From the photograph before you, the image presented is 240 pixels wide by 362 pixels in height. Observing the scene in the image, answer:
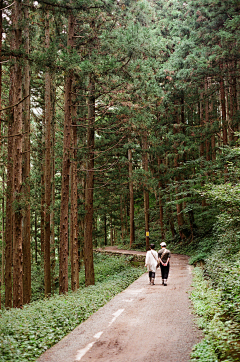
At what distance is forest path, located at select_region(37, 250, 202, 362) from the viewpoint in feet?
16.2

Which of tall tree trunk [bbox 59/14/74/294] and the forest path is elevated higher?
tall tree trunk [bbox 59/14/74/294]

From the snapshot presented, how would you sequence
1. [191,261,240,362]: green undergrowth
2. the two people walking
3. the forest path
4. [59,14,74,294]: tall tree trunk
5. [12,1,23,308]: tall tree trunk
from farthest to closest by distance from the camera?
[59,14,74,294]: tall tree trunk → the two people walking → [12,1,23,308]: tall tree trunk → the forest path → [191,261,240,362]: green undergrowth

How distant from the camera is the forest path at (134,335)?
4.95 metres

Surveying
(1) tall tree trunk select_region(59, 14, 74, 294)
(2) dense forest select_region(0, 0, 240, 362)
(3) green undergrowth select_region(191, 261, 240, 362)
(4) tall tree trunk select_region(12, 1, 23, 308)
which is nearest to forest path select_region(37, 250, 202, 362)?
(3) green undergrowth select_region(191, 261, 240, 362)

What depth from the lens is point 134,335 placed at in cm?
592

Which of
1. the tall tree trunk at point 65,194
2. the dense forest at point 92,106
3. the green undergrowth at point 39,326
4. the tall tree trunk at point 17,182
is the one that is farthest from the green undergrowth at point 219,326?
the tall tree trunk at point 17,182

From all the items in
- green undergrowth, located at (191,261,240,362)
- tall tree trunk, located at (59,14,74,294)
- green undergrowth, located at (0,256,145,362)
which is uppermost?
tall tree trunk, located at (59,14,74,294)

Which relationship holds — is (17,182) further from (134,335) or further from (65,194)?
(134,335)

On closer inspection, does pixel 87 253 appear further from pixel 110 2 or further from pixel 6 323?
pixel 110 2

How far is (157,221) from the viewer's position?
36469mm

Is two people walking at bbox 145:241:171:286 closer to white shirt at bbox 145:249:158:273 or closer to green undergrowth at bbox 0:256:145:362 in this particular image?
white shirt at bbox 145:249:158:273

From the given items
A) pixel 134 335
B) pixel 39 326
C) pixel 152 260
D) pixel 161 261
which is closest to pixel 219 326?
pixel 134 335

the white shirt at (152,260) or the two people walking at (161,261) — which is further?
the white shirt at (152,260)

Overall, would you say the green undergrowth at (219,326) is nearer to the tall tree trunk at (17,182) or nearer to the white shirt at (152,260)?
the white shirt at (152,260)
